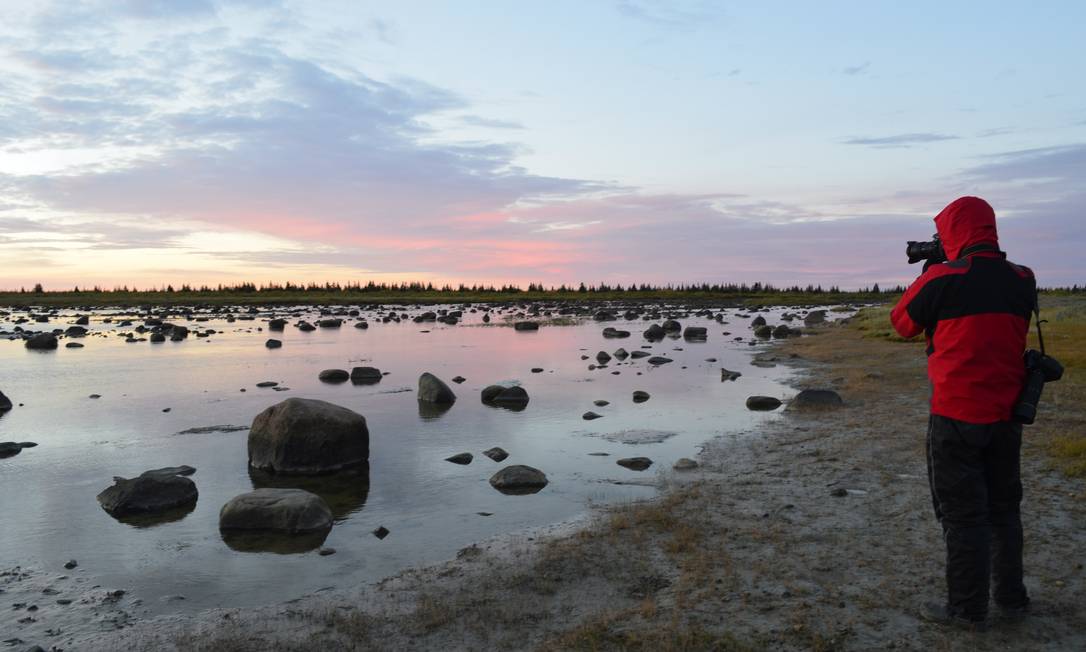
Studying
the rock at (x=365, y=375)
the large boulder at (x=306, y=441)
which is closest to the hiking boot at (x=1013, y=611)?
the large boulder at (x=306, y=441)

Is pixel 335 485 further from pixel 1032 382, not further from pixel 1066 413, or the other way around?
pixel 1066 413

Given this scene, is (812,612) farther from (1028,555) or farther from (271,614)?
(271,614)

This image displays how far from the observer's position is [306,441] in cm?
1135

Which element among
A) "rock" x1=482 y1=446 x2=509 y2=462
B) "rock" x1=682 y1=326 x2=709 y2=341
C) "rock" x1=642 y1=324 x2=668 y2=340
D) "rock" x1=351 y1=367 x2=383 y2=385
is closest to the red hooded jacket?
"rock" x1=482 y1=446 x2=509 y2=462

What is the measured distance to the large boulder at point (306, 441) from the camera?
11.3 metres

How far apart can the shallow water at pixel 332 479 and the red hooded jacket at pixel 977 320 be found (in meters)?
4.59

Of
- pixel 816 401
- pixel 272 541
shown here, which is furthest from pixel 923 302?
pixel 816 401

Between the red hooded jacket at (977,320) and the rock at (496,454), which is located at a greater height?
the red hooded jacket at (977,320)

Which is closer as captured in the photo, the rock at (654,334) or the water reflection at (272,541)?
the water reflection at (272,541)

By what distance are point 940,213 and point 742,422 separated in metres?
9.01

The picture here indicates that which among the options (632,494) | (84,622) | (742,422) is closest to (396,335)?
(742,422)

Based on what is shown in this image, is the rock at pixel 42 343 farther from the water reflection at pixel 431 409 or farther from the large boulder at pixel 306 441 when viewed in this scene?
the large boulder at pixel 306 441

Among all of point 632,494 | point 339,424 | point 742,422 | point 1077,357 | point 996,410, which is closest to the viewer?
point 996,410

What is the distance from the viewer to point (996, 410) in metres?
5.41
